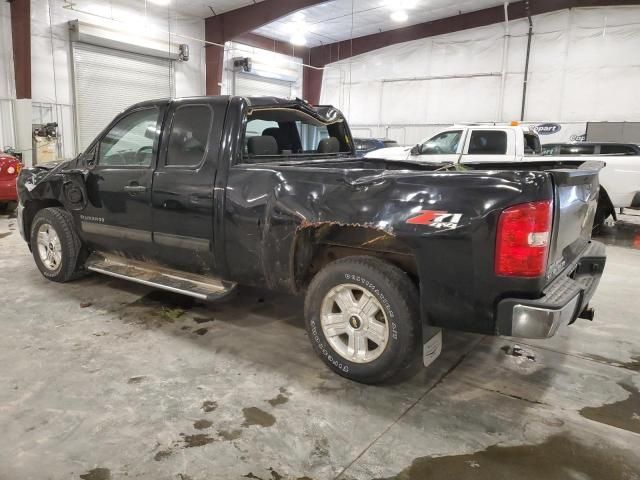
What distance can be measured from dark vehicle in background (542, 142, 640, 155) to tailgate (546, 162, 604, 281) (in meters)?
7.22

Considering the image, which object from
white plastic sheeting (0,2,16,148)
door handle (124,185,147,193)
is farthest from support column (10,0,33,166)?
door handle (124,185,147,193)

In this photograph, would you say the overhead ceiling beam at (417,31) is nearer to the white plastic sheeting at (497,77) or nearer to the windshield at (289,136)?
the white plastic sheeting at (497,77)

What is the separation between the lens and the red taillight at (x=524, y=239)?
233cm

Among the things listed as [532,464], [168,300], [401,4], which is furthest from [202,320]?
[401,4]

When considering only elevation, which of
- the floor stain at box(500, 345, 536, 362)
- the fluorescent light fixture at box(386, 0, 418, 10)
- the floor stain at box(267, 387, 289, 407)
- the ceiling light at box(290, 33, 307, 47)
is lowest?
the floor stain at box(267, 387, 289, 407)

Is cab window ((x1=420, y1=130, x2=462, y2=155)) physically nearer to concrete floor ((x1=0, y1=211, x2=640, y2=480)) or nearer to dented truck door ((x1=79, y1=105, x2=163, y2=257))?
concrete floor ((x1=0, y1=211, x2=640, y2=480))

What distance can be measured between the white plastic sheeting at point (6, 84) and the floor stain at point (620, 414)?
13.9 metres

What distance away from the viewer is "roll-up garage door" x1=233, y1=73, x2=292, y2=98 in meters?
18.7

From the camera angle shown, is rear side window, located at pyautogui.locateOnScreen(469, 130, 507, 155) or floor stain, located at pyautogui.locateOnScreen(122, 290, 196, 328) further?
rear side window, located at pyautogui.locateOnScreen(469, 130, 507, 155)

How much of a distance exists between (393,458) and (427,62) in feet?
58.5

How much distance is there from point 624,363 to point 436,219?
6.79 feet

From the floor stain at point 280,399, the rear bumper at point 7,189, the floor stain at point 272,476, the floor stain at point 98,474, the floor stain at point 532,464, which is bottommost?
the floor stain at point 98,474

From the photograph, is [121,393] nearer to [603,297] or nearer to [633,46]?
[603,297]

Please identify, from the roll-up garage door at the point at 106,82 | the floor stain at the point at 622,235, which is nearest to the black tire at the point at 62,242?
the floor stain at the point at 622,235
